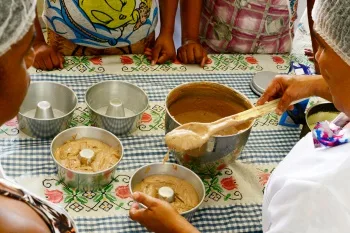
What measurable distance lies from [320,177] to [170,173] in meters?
0.41

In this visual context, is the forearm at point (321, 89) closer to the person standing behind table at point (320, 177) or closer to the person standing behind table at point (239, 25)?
the person standing behind table at point (320, 177)

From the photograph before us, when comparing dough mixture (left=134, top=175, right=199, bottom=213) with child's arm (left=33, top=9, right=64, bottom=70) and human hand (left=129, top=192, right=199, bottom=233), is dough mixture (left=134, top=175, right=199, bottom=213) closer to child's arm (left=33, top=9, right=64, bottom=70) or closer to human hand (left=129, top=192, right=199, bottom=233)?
human hand (left=129, top=192, right=199, bottom=233)

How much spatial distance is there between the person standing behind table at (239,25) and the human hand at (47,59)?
1.39ft

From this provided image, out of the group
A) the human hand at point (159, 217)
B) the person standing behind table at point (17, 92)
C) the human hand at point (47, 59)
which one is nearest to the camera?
the person standing behind table at point (17, 92)

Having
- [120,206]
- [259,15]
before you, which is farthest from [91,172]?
[259,15]

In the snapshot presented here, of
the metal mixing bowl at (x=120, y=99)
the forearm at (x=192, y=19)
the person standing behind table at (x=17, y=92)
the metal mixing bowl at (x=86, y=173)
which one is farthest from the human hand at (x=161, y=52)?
the person standing behind table at (x=17, y=92)

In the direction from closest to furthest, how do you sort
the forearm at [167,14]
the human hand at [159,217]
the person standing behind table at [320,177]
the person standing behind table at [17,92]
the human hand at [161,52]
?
the person standing behind table at [17,92] < the person standing behind table at [320,177] < the human hand at [159,217] < the human hand at [161,52] < the forearm at [167,14]

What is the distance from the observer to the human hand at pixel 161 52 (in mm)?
1610

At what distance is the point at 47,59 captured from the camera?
4.82ft

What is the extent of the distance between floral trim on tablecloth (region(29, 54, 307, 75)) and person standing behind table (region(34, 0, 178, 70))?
0.03 meters

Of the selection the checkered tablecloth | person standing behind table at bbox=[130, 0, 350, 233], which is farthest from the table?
person standing behind table at bbox=[130, 0, 350, 233]

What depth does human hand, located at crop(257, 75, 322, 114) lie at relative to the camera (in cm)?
126

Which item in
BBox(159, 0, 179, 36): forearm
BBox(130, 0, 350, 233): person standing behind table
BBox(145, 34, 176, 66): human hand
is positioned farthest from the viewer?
BBox(159, 0, 179, 36): forearm

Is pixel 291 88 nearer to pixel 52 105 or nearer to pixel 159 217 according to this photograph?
pixel 159 217
